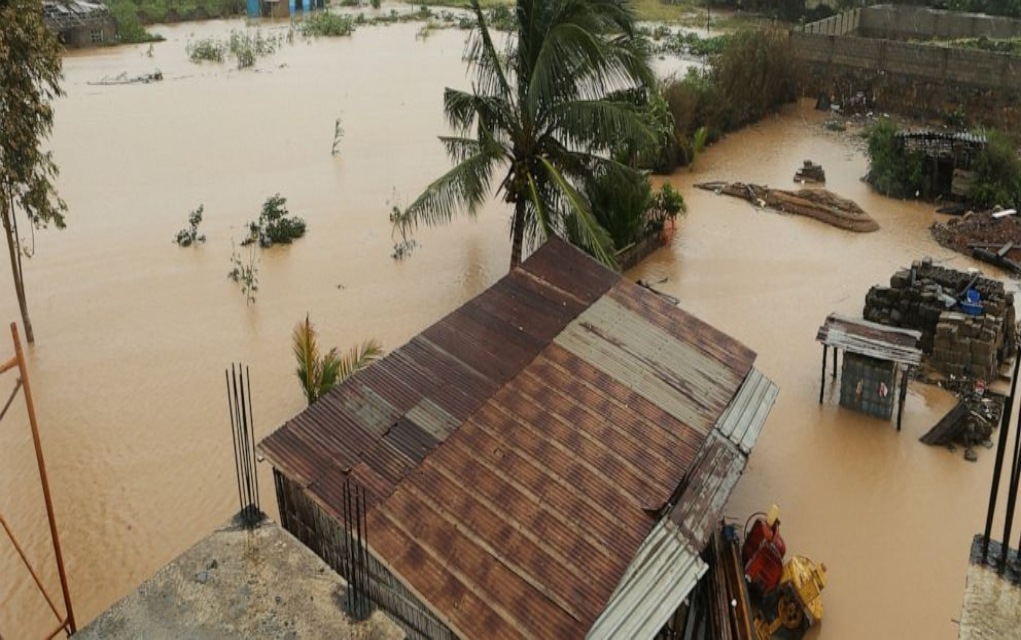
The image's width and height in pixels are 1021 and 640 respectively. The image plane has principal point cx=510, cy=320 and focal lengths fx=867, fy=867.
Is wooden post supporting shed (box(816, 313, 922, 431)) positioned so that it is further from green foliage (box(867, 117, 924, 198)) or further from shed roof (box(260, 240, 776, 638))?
green foliage (box(867, 117, 924, 198))

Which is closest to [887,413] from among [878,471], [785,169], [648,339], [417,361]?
[878,471]

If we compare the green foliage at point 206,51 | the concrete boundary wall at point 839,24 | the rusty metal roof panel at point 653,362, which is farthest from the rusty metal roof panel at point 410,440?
the concrete boundary wall at point 839,24

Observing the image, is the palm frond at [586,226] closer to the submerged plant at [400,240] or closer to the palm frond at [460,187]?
the palm frond at [460,187]

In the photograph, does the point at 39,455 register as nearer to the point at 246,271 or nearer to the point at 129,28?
the point at 246,271

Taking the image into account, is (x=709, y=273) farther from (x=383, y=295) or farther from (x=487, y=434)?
(x=487, y=434)

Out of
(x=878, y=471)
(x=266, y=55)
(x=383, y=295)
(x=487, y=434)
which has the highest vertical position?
(x=266, y=55)

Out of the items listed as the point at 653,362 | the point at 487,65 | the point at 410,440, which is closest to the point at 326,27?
the point at 487,65
